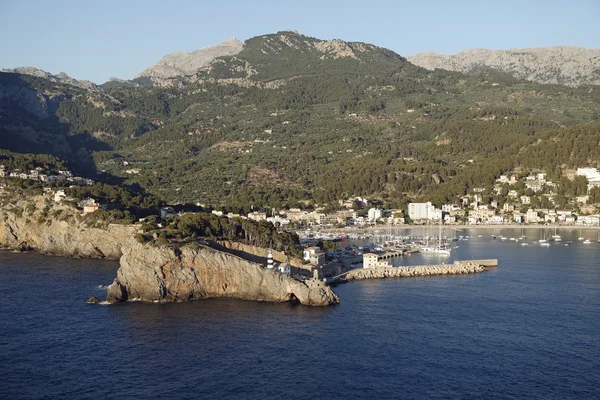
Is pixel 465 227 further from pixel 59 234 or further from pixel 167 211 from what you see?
pixel 59 234

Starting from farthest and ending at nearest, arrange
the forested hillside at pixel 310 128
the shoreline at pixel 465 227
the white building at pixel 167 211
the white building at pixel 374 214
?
the forested hillside at pixel 310 128, the white building at pixel 374 214, the shoreline at pixel 465 227, the white building at pixel 167 211

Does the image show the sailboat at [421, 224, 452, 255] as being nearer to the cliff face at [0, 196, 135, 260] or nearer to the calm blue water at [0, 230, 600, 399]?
the calm blue water at [0, 230, 600, 399]

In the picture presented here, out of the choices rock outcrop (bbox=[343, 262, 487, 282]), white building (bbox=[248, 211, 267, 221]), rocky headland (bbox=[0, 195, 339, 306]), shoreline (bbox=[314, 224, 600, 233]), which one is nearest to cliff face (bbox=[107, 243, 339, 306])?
rocky headland (bbox=[0, 195, 339, 306])

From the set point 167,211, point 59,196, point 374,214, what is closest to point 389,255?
point 167,211

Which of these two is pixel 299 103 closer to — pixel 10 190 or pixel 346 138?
pixel 346 138

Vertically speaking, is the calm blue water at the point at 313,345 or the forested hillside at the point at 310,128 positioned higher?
the forested hillside at the point at 310,128

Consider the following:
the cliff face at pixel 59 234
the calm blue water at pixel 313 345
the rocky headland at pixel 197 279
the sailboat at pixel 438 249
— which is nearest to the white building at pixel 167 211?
the cliff face at pixel 59 234

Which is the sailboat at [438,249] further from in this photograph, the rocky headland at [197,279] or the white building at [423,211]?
the white building at [423,211]

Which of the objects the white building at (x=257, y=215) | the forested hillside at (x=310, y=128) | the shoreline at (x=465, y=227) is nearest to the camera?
the white building at (x=257, y=215)
